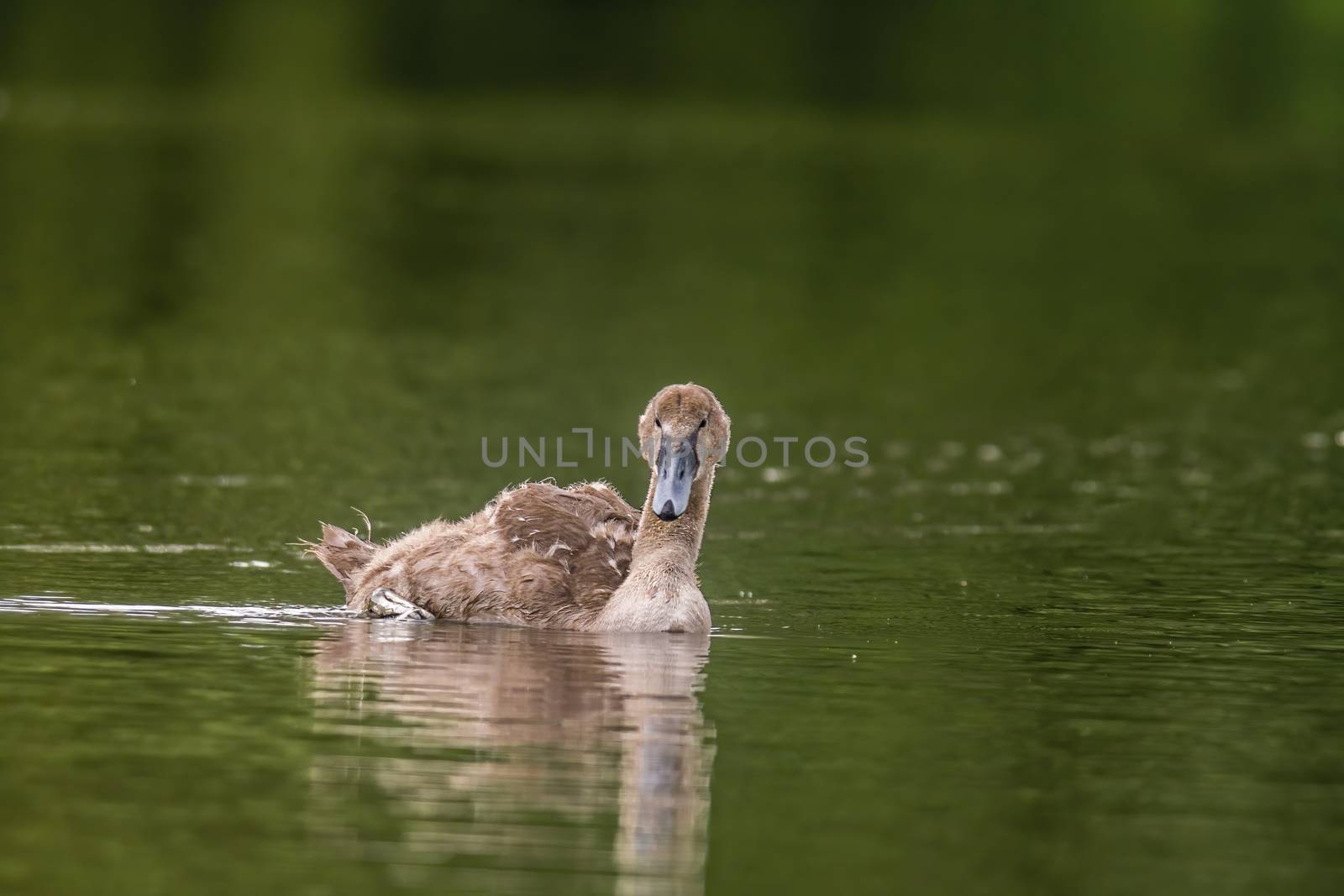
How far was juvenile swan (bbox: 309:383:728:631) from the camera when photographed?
14.6m

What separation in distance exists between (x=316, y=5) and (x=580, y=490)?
73.8 meters

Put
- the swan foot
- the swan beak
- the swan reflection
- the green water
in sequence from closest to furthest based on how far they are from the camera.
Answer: the swan reflection, the green water, the swan beak, the swan foot

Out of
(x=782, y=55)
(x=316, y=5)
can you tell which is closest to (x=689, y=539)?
(x=782, y=55)

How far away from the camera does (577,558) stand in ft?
49.9

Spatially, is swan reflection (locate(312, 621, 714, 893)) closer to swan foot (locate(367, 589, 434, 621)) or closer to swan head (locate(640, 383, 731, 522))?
swan foot (locate(367, 589, 434, 621))

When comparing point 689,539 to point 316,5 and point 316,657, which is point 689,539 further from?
point 316,5

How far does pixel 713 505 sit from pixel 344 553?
5.13m

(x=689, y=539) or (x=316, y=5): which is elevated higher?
(x=316, y=5)

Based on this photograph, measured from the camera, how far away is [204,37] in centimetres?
8131
